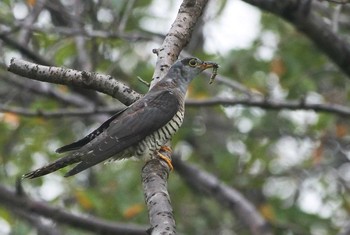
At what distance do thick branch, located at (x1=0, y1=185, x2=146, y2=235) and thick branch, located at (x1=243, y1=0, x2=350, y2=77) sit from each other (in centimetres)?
187

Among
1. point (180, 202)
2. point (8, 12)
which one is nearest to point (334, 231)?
point (180, 202)

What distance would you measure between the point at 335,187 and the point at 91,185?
2.54m

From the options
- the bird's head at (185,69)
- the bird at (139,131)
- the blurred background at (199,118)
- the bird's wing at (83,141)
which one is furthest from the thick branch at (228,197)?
the bird's wing at (83,141)

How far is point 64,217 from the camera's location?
19.3ft

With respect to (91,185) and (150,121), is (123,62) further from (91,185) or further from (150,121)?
(150,121)

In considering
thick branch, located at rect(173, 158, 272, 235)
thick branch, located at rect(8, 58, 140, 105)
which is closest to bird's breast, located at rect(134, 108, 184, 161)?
thick branch, located at rect(8, 58, 140, 105)

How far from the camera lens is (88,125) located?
822 cm

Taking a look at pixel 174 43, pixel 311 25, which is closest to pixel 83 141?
pixel 174 43

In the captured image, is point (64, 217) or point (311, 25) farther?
point (64, 217)

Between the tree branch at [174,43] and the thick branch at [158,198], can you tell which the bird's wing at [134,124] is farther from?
the thick branch at [158,198]

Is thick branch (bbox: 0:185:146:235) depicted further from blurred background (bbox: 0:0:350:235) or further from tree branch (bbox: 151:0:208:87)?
tree branch (bbox: 151:0:208:87)

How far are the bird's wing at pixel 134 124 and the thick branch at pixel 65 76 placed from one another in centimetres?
28

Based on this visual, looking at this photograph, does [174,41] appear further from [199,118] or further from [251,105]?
[199,118]

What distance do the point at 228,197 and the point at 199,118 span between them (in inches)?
Answer: 57.9
